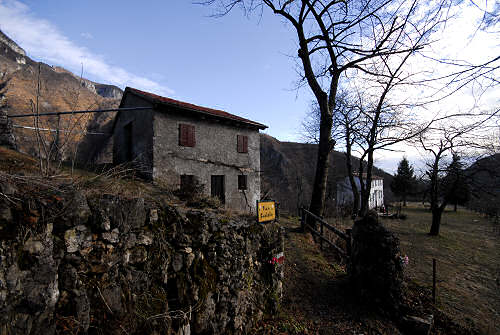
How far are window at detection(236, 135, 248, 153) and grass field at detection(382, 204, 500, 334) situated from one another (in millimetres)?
9061

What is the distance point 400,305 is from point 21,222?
650 cm

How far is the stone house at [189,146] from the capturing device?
941cm

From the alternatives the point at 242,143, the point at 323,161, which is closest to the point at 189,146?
the point at 242,143

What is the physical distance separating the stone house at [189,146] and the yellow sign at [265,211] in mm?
4294

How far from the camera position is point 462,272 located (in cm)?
764

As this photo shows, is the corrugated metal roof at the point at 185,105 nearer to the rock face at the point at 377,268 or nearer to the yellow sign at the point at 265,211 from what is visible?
the yellow sign at the point at 265,211

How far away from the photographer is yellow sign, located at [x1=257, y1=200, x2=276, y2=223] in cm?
459

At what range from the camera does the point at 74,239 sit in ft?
7.72

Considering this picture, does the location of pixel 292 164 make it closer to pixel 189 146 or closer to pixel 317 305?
pixel 189 146

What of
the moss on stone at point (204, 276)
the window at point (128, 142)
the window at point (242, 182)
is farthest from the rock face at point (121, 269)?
the window at point (128, 142)

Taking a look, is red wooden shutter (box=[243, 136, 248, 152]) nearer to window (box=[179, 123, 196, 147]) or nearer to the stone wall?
the stone wall

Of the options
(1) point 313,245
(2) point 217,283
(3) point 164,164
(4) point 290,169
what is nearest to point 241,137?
(3) point 164,164

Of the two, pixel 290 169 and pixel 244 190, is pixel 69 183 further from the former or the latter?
pixel 290 169

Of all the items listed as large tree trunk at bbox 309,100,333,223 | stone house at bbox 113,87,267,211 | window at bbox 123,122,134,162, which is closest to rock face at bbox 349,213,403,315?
large tree trunk at bbox 309,100,333,223
